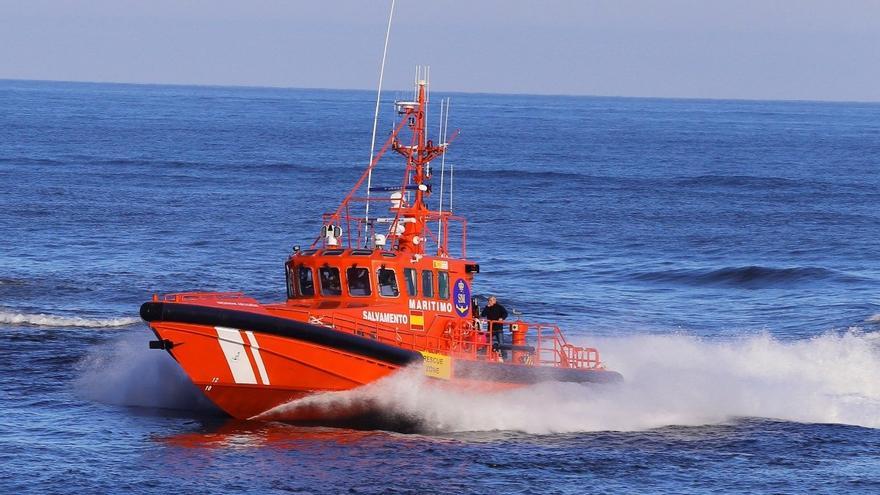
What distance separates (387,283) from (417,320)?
89 cm

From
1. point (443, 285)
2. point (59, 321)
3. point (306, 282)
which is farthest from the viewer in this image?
point (59, 321)

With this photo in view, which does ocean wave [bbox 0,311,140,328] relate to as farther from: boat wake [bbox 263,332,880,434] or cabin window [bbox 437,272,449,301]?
cabin window [bbox 437,272,449,301]

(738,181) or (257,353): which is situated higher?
(738,181)

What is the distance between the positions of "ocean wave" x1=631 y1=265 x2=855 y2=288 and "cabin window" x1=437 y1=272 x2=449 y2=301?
2088 centimetres

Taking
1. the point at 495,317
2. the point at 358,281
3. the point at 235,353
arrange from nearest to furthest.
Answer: the point at 235,353 < the point at 358,281 < the point at 495,317

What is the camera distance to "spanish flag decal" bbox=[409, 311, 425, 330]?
2427 centimetres

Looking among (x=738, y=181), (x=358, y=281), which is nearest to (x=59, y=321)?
(x=358, y=281)

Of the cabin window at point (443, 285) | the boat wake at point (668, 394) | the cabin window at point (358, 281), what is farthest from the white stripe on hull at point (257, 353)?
the cabin window at point (443, 285)

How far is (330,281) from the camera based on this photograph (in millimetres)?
24000

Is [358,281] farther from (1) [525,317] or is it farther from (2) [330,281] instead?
(1) [525,317]

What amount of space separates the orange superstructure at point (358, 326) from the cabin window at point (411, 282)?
2cm

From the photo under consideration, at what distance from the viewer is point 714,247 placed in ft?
178

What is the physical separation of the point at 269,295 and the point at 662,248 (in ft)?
63.6

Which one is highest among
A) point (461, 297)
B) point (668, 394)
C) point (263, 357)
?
point (461, 297)
